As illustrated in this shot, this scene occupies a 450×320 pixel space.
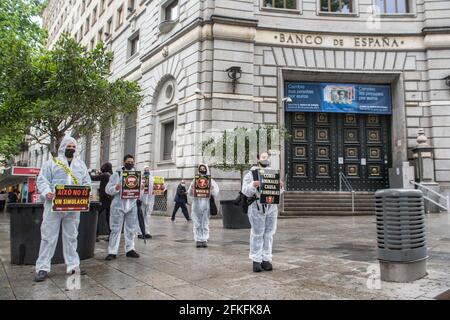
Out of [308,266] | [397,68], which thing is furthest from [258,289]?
[397,68]

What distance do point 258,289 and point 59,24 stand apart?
51.6m

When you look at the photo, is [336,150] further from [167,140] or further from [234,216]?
[234,216]

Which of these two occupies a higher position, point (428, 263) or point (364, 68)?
point (364, 68)

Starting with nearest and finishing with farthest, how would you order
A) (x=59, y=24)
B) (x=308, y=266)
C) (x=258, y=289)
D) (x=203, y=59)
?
(x=258, y=289) → (x=308, y=266) → (x=203, y=59) → (x=59, y=24)

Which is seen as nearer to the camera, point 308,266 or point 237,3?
point 308,266

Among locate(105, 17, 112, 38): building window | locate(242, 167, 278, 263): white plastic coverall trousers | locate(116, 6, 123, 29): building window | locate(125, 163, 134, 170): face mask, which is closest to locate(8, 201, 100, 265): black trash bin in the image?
locate(125, 163, 134, 170): face mask

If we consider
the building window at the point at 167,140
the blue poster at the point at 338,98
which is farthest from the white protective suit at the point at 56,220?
the blue poster at the point at 338,98

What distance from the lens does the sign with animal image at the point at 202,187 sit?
29.4 ft

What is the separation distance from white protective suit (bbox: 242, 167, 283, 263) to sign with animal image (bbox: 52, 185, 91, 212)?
2.42 metres

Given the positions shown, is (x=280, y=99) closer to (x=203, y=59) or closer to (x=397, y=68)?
(x=203, y=59)

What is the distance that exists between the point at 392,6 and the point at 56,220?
1926 cm

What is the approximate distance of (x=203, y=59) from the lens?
17.5 metres

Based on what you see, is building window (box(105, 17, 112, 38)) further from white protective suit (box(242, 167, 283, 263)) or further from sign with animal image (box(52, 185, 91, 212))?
white protective suit (box(242, 167, 283, 263))

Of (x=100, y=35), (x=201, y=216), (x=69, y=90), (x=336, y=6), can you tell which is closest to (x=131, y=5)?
(x=100, y=35)
